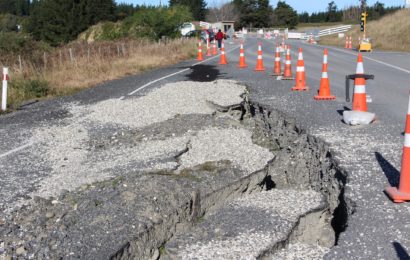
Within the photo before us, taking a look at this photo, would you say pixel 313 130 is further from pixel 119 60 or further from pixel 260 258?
pixel 119 60

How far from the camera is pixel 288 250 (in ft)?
11.2

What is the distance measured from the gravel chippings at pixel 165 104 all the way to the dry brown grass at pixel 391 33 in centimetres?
2311

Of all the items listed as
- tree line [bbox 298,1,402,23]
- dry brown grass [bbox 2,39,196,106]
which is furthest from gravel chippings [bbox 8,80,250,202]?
tree line [bbox 298,1,402,23]

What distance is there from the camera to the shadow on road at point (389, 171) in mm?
4551

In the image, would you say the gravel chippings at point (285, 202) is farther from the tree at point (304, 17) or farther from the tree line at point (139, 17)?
the tree at point (304, 17)

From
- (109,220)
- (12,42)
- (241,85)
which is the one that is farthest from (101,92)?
(12,42)

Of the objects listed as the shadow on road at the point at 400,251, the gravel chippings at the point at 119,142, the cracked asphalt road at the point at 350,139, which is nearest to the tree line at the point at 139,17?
the cracked asphalt road at the point at 350,139

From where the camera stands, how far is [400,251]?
323 centimetres

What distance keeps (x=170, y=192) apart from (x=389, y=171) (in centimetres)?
225

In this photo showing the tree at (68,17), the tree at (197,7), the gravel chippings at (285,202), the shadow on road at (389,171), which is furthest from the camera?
the tree at (197,7)

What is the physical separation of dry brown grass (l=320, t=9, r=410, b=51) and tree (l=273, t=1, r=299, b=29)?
5130cm

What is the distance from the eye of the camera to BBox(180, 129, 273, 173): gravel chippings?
5.49 m

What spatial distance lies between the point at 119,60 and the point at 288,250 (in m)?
17.7

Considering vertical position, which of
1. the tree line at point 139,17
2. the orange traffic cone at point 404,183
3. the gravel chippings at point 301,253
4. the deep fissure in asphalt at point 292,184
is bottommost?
the deep fissure in asphalt at point 292,184
